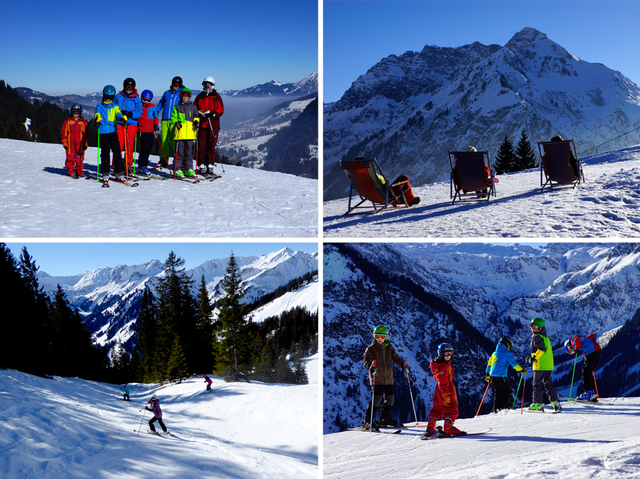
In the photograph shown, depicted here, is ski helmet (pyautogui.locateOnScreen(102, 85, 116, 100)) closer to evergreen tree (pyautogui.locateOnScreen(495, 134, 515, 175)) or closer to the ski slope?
the ski slope

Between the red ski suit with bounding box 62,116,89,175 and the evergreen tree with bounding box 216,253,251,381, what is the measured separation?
441 inches

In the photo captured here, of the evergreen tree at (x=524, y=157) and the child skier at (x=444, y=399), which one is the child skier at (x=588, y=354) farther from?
the evergreen tree at (x=524, y=157)

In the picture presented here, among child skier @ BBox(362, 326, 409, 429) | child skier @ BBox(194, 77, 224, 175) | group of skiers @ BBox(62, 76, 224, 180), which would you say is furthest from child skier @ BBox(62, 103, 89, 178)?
child skier @ BBox(362, 326, 409, 429)

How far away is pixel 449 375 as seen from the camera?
18.0 feet

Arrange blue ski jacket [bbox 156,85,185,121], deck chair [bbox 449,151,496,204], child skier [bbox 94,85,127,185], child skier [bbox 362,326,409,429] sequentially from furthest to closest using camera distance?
deck chair [bbox 449,151,496,204], blue ski jacket [bbox 156,85,185,121], child skier [bbox 94,85,127,185], child skier [bbox 362,326,409,429]

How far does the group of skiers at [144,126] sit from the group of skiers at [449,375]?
19.1 feet

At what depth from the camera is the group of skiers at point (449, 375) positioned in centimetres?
532

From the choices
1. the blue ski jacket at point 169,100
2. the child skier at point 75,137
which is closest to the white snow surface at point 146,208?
the child skier at point 75,137

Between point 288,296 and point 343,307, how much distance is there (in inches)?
3778

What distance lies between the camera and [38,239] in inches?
223

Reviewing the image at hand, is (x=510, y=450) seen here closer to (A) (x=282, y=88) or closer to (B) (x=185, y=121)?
(B) (x=185, y=121)

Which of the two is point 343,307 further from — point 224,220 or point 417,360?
point 224,220

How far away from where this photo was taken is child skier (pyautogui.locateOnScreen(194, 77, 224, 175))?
31.5ft

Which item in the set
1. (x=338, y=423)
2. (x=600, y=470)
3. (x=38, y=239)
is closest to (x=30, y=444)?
(x=38, y=239)
